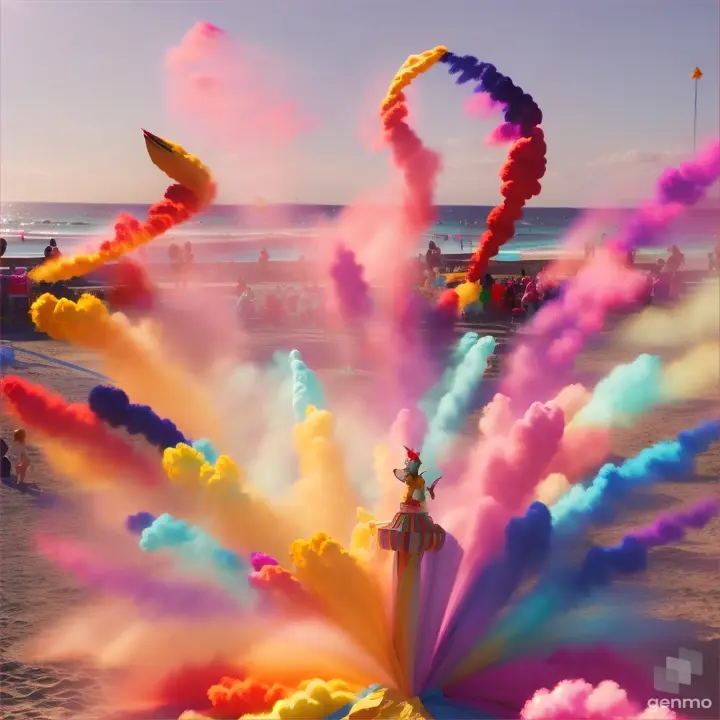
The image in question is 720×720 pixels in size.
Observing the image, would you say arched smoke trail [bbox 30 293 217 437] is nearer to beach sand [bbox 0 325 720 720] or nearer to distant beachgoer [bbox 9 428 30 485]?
beach sand [bbox 0 325 720 720]

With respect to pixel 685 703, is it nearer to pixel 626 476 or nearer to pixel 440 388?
pixel 626 476

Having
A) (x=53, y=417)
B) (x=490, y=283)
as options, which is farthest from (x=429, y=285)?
(x=53, y=417)

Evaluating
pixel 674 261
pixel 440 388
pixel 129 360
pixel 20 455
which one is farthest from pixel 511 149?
pixel 674 261

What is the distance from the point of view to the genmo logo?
27.8ft

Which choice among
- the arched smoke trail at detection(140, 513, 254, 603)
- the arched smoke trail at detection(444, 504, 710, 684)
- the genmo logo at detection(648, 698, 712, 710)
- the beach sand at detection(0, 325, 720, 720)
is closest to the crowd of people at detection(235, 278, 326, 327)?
the beach sand at detection(0, 325, 720, 720)

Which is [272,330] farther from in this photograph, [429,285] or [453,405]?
[453,405]

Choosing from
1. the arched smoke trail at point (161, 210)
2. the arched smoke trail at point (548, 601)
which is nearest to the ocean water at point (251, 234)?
the arched smoke trail at point (161, 210)

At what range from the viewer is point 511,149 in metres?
14.0

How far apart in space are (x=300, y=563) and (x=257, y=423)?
5169 millimetres

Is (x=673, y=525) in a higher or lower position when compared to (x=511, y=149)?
lower

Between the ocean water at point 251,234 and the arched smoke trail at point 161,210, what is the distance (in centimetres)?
52

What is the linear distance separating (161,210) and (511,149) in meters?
4.98

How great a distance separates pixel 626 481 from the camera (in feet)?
30.7

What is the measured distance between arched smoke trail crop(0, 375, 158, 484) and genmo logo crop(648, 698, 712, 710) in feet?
17.8
